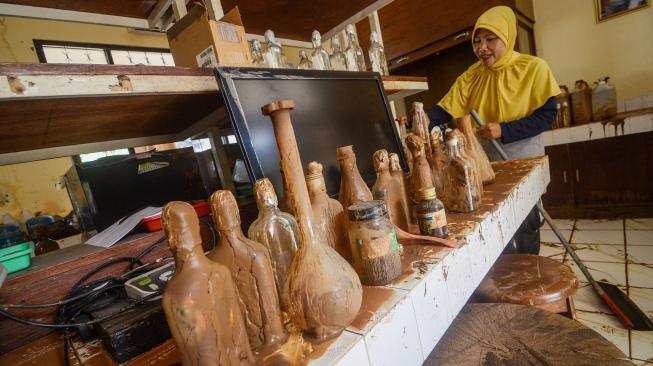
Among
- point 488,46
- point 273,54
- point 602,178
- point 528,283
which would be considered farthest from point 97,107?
point 602,178

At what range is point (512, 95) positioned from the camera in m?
1.83

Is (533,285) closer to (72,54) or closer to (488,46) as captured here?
(488,46)

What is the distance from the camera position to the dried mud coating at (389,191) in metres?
0.74

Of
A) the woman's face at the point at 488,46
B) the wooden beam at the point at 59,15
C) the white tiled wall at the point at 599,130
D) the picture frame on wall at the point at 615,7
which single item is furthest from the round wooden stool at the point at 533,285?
the picture frame on wall at the point at 615,7

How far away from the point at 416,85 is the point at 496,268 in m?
1.06

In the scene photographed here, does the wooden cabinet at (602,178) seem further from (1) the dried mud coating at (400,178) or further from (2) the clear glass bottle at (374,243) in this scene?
(2) the clear glass bottle at (374,243)

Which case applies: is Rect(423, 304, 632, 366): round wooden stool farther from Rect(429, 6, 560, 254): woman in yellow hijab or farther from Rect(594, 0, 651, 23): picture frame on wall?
Rect(594, 0, 651, 23): picture frame on wall

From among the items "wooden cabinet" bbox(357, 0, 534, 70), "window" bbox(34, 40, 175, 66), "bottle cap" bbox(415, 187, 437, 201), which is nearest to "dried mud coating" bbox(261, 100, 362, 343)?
"bottle cap" bbox(415, 187, 437, 201)

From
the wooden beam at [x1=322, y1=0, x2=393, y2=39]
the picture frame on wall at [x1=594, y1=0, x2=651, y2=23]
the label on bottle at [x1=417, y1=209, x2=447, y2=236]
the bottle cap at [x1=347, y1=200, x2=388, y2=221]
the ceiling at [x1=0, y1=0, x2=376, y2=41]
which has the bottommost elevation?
the label on bottle at [x1=417, y1=209, x2=447, y2=236]

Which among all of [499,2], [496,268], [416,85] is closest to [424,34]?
[499,2]

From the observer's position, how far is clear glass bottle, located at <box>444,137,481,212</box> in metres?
0.86

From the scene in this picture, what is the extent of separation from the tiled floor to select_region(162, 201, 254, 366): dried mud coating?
1.86 m

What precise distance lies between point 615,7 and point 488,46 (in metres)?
2.67

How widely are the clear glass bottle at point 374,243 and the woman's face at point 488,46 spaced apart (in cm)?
178
